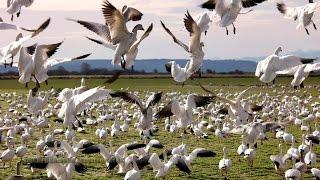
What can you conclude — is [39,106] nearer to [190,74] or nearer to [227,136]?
[190,74]

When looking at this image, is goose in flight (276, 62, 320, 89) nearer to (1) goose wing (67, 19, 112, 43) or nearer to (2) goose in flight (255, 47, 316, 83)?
(2) goose in flight (255, 47, 316, 83)

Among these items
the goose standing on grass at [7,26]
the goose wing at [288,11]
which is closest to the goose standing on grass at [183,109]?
the goose wing at [288,11]

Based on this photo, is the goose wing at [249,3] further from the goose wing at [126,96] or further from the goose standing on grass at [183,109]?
the goose standing on grass at [183,109]

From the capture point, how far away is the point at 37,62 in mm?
6250

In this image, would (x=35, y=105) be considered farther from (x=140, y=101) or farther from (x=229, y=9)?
(x=229, y=9)

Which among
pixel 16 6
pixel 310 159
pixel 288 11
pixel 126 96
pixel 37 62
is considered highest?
pixel 288 11

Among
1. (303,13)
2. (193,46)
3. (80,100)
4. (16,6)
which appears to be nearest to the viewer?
(16,6)

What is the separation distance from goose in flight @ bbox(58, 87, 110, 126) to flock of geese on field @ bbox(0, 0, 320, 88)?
0.49m

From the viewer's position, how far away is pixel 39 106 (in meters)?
8.05

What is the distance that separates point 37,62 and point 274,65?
2.70 metres

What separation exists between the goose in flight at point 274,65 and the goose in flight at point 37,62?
2049 mm

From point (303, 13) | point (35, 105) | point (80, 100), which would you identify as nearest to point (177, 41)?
point (303, 13)

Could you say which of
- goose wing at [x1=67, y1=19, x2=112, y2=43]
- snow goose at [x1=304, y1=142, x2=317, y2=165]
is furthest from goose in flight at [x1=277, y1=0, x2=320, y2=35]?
snow goose at [x1=304, y1=142, x2=317, y2=165]

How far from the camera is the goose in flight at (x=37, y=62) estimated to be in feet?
19.9
